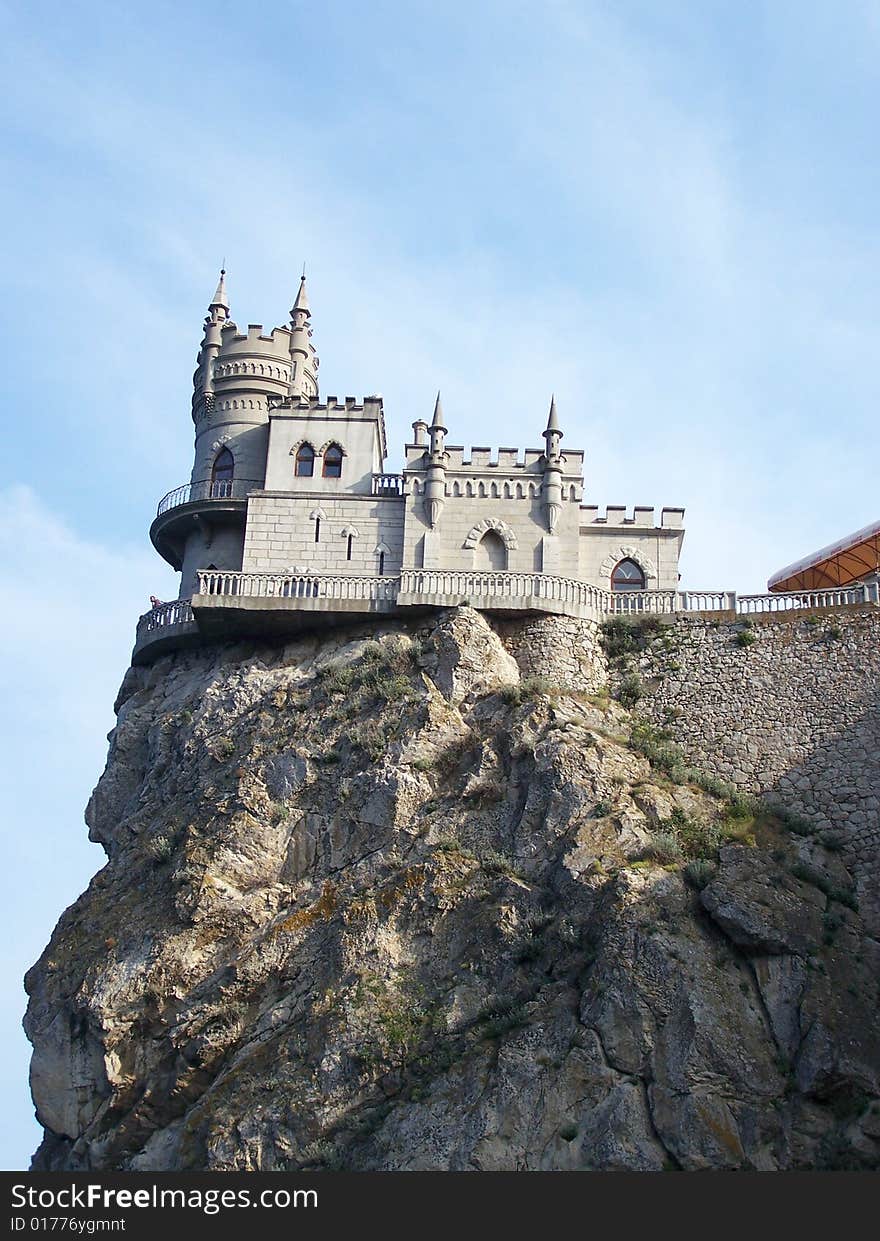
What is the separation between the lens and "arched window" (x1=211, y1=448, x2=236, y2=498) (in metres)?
51.9

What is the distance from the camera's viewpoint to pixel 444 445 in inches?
1989

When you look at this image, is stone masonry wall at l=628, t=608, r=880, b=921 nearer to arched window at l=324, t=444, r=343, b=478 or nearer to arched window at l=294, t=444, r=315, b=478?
arched window at l=324, t=444, r=343, b=478

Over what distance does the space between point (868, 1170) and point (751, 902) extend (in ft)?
20.5

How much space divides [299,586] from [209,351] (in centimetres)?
1058

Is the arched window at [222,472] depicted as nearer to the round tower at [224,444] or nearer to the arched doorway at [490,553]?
the round tower at [224,444]

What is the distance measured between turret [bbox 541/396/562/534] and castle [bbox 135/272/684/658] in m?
0.04

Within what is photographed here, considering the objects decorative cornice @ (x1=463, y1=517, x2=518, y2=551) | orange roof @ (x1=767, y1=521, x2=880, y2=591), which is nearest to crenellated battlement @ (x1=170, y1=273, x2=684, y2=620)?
decorative cornice @ (x1=463, y1=517, x2=518, y2=551)

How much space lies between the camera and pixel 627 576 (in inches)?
1982

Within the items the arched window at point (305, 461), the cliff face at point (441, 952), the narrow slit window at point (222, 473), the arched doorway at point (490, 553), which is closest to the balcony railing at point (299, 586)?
the cliff face at point (441, 952)

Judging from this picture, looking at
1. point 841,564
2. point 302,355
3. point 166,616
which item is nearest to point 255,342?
point 302,355

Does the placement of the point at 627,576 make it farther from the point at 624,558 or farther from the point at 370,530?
the point at 370,530

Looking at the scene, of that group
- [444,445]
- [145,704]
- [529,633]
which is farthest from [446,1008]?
[444,445]

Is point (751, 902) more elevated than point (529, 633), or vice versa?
point (529, 633)

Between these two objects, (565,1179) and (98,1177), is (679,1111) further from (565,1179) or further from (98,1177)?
(98,1177)
